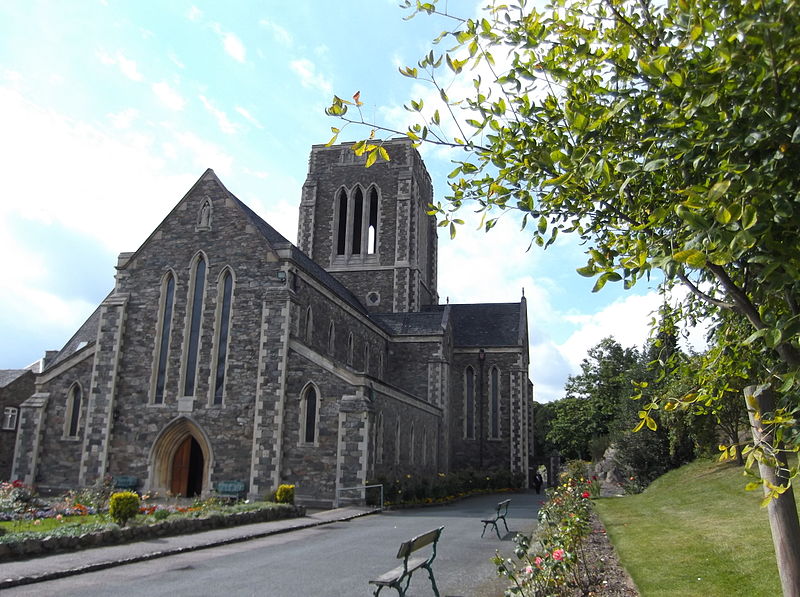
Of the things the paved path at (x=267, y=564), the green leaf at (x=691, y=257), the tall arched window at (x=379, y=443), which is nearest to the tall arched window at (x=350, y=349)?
the tall arched window at (x=379, y=443)

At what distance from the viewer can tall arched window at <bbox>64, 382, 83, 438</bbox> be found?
24.5m

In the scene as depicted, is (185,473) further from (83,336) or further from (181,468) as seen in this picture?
(83,336)

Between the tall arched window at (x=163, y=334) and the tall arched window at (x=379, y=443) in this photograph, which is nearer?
the tall arched window at (x=379, y=443)

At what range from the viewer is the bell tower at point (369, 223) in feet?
131

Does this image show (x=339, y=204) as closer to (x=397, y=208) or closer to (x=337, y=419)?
(x=397, y=208)

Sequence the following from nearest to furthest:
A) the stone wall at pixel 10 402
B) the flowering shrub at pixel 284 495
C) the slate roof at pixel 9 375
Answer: the flowering shrub at pixel 284 495, the stone wall at pixel 10 402, the slate roof at pixel 9 375

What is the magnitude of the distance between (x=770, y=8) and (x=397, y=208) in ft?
122

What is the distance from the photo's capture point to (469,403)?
133 ft

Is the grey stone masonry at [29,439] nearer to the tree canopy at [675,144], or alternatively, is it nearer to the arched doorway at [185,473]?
the arched doorway at [185,473]

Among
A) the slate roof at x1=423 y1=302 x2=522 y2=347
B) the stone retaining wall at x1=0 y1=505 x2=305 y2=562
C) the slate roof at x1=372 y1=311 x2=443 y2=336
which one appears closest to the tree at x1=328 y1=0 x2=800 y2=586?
the stone retaining wall at x1=0 y1=505 x2=305 y2=562

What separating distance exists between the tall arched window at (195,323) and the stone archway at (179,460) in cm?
141

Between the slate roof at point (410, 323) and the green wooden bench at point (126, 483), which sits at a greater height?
the slate roof at point (410, 323)

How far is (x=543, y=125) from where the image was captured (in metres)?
5.54

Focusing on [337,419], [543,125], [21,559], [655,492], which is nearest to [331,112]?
[543,125]
